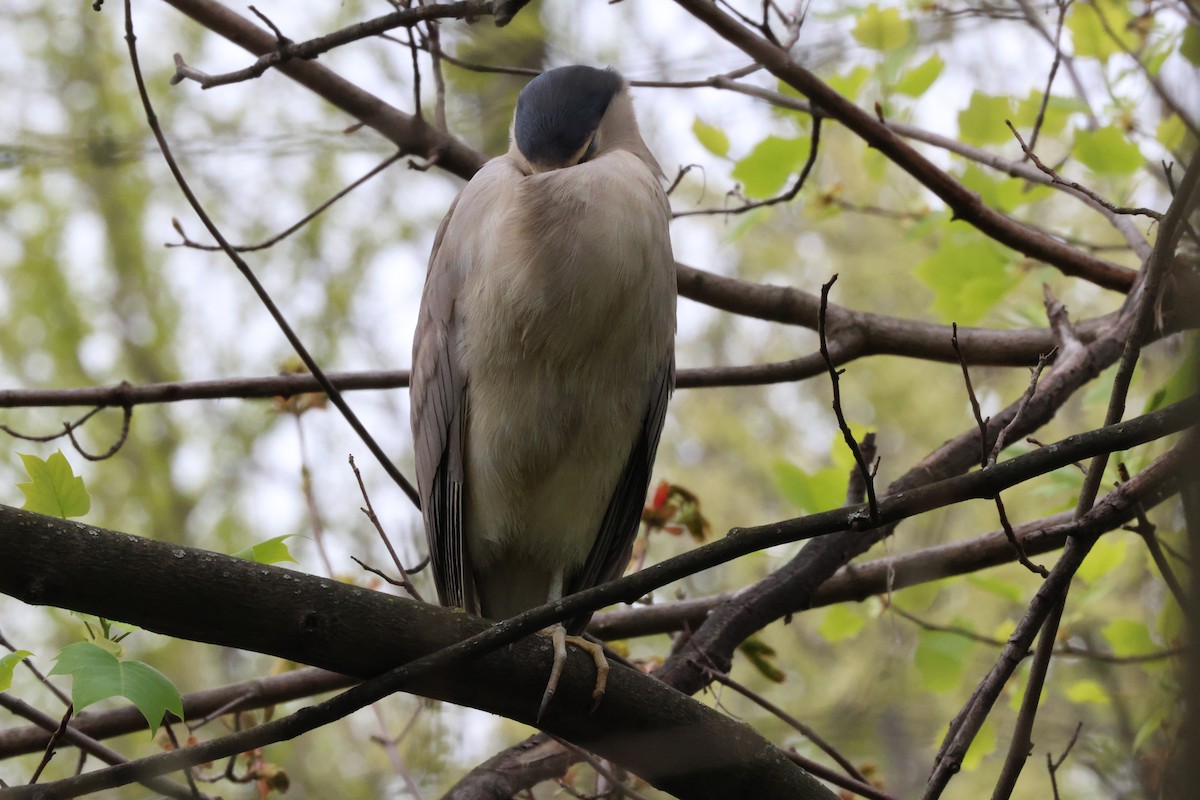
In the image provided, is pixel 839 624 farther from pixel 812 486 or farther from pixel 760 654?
pixel 812 486

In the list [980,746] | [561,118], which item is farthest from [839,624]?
[561,118]

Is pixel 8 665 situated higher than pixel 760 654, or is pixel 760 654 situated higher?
pixel 760 654

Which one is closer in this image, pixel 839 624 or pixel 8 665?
pixel 8 665

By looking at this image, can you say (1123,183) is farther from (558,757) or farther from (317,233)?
(317,233)

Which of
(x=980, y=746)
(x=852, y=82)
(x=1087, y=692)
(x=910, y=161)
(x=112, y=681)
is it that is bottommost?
(x=112, y=681)

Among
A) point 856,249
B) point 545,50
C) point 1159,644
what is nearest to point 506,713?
point 1159,644

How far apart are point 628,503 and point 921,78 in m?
1.40

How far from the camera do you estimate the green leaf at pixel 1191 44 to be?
200 centimetres

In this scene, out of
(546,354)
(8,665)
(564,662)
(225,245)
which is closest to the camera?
(8,665)

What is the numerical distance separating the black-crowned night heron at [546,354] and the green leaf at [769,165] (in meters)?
0.25

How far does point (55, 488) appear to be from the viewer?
5.66 feet

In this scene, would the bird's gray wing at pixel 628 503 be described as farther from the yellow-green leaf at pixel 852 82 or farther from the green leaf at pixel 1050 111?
the green leaf at pixel 1050 111

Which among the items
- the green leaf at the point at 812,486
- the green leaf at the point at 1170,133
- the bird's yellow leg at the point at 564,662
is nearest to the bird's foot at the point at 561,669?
the bird's yellow leg at the point at 564,662

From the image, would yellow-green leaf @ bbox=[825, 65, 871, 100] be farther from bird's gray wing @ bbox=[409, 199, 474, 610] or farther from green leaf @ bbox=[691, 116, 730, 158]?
bird's gray wing @ bbox=[409, 199, 474, 610]
